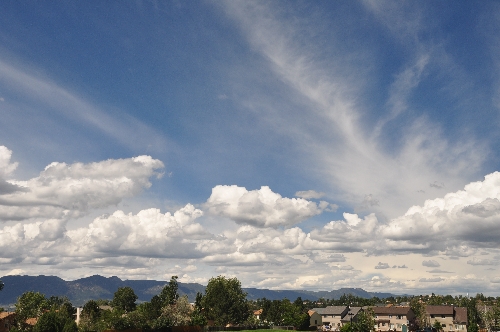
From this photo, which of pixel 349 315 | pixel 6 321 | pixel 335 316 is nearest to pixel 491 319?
A: pixel 349 315

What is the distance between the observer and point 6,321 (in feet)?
420

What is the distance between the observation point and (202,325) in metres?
117

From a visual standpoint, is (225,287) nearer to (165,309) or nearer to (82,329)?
(165,309)

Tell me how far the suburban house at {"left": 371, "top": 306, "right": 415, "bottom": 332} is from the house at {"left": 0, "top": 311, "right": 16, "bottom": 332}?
104 m

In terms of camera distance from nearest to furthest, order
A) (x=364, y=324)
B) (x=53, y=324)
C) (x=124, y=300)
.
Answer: (x=53, y=324), (x=364, y=324), (x=124, y=300)

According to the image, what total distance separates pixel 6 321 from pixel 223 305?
194 feet

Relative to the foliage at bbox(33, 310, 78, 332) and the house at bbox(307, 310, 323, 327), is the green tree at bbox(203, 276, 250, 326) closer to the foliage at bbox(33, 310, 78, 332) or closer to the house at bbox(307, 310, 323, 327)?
the house at bbox(307, 310, 323, 327)

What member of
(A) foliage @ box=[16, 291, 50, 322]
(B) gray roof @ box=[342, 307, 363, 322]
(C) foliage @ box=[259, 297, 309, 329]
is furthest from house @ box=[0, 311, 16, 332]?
(B) gray roof @ box=[342, 307, 363, 322]

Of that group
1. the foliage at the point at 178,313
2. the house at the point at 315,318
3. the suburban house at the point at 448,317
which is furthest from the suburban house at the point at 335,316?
the foliage at the point at 178,313

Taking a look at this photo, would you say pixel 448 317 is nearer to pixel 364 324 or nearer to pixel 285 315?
pixel 364 324

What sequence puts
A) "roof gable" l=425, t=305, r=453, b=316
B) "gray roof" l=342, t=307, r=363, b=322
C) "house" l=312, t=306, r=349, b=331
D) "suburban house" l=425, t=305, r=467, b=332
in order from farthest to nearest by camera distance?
"gray roof" l=342, t=307, r=363, b=322 → "house" l=312, t=306, r=349, b=331 → "roof gable" l=425, t=305, r=453, b=316 → "suburban house" l=425, t=305, r=467, b=332

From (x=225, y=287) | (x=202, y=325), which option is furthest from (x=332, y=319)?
(x=202, y=325)

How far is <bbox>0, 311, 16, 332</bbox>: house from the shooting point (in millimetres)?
125875

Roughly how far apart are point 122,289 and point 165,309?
82514mm
